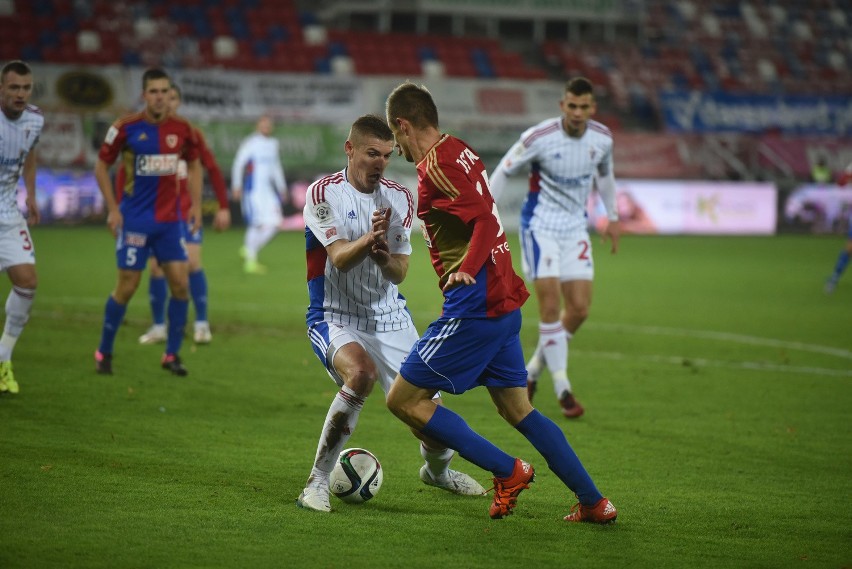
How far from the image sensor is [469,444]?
5.33 metres

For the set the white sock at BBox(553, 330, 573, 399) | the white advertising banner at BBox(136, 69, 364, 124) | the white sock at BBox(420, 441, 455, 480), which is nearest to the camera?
the white sock at BBox(420, 441, 455, 480)

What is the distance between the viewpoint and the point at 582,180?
8836 mm

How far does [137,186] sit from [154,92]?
0.80m

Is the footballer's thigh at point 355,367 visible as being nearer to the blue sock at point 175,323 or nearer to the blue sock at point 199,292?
the blue sock at point 175,323

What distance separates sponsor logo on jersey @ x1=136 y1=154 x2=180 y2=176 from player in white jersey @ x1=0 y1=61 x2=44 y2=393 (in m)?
0.91

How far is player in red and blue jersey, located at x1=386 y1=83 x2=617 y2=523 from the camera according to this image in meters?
5.12

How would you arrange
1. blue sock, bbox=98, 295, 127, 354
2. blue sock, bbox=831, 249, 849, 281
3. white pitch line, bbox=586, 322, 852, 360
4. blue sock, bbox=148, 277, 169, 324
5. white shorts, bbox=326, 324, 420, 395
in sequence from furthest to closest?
blue sock, bbox=831, 249, 849, 281 < white pitch line, bbox=586, 322, 852, 360 < blue sock, bbox=148, 277, 169, 324 < blue sock, bbox=98, 295, 127, 354 < white shorts, bbox=326, 324, 420, 395

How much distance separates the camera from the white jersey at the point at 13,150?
8320mm

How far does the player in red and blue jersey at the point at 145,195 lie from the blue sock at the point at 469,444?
4.60 m

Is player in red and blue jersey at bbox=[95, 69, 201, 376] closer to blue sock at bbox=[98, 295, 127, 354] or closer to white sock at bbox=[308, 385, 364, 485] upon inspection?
blue sock at bbox=[98, 295, 127, 354]

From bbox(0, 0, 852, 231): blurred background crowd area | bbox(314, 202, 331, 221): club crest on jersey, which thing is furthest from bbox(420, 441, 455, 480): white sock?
bbox(0, 0, 852, 231): blurred background crowd area

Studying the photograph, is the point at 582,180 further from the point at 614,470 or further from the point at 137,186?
the point at 137,186

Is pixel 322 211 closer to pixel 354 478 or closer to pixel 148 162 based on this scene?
pixel 354 478

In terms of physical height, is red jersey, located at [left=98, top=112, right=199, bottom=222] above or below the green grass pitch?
above
